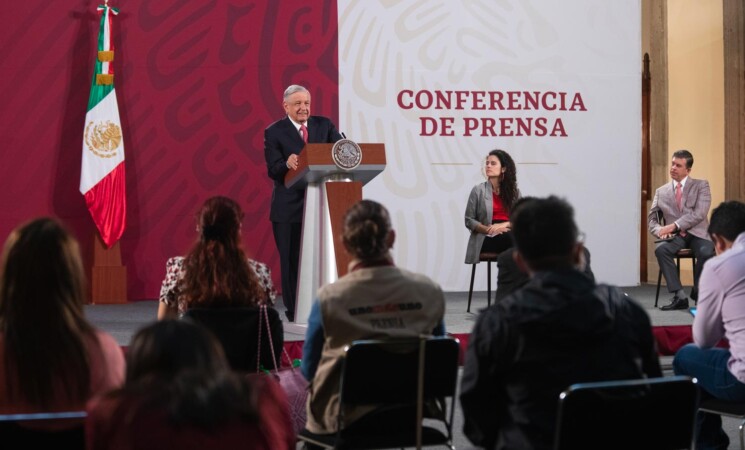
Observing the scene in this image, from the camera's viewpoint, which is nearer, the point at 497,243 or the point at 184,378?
the point at 184,378

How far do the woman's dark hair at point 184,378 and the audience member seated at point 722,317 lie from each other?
83.6 inches

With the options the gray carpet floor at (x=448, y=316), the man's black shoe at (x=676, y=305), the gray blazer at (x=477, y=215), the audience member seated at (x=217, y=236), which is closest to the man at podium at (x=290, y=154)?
the gray carpet floor at (x=448, y=316)

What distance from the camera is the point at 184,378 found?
1.43 meters

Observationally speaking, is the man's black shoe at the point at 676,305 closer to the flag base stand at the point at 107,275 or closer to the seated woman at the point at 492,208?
the seated woman at the point at 492,208

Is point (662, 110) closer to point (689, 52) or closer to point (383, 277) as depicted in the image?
point (689, 52)

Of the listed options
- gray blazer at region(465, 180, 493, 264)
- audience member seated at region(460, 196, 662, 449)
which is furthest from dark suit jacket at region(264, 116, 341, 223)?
audience member seated at region(460, 196, 662, 449)

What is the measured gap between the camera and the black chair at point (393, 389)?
266 centimetres

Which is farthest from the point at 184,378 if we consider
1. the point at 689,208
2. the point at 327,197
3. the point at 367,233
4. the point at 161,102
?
the point at 161,102

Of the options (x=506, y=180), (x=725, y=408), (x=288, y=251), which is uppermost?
(x=506, y=180)

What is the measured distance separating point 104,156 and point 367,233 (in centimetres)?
476

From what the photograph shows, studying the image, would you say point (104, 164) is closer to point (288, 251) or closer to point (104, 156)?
point (104, 156)

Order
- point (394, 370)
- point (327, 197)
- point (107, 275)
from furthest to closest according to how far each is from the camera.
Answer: point (107, 275) < point (327, 197) < point (394, 370)

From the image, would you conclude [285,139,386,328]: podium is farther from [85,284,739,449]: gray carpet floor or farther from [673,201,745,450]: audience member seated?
[673,201,745,450]: audience member seated

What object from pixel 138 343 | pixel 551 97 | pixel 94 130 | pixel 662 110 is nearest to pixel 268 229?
pixel 94 130
